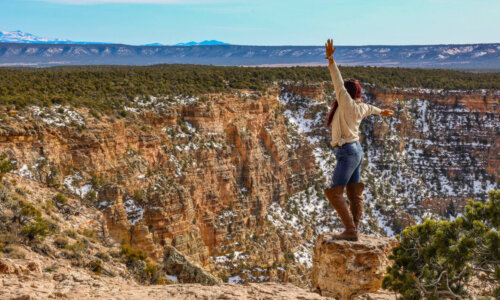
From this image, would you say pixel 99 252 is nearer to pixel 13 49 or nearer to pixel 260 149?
pixel 260 149

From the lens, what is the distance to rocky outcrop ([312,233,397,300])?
787 centimetres

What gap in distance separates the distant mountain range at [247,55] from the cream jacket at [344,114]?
378ft

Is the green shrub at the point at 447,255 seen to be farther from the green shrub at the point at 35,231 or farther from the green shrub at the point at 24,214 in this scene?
the green shrub at the point at 24,214

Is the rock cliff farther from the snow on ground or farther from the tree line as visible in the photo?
the tree line

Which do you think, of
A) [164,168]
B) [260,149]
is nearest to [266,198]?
[260,149]

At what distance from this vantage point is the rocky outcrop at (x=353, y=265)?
25.8ft

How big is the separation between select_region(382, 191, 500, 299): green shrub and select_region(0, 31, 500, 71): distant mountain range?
115124mm

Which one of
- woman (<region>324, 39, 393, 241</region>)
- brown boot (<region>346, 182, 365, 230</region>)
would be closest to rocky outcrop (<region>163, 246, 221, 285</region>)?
brown boot (<region>346, 182, 365, 230</region>)

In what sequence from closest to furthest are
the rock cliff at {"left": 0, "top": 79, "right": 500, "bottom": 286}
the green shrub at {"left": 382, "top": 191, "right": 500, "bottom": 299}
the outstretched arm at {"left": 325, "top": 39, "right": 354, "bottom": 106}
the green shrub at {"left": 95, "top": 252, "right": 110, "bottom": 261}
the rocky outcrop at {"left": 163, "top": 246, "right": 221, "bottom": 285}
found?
the green shrub at {"left": 382, "top": 191, "right": 500, "bottom": 299}, the outstretched arm at {"left": 325, "top": 39, "right": 354, "bottom": 106}, the green shrub at {"left": 95, "top": 252, "right": 110, "bottom": 261}, the rocky outcrop at {"left": 163, "top": 246, "right": 221, "bottom": 285}, the rock cliff at {"left": 0, "top": 79, "right": 500, "bottom": 286}

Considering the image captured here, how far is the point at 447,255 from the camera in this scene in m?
7.11

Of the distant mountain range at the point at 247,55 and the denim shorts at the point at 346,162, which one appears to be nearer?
the denim shorts at the point at 346,162

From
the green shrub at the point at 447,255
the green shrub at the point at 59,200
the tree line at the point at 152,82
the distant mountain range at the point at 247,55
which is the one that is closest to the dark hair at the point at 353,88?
the green shrub at the point at 447,255

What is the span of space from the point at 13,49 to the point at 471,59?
4511 inches

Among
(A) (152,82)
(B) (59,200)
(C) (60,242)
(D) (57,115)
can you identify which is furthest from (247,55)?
(C) (60,242)
